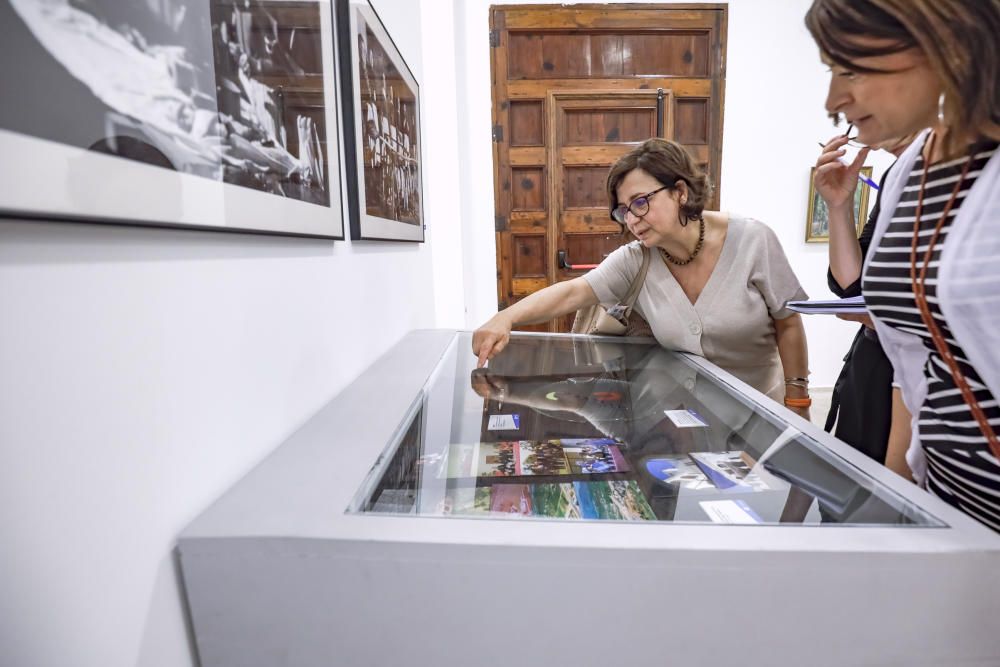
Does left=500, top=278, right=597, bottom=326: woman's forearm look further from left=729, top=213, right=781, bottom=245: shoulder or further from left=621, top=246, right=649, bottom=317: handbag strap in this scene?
left=729, top=213, right=781, bottom=245: shoulder

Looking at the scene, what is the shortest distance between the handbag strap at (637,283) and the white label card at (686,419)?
0.64 meters

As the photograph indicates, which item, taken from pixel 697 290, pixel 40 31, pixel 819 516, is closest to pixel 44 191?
pixel 40 31

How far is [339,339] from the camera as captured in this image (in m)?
1.18

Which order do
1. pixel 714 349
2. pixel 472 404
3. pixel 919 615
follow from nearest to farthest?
pixel 919 615
pixel 472 404
pixel 714 349

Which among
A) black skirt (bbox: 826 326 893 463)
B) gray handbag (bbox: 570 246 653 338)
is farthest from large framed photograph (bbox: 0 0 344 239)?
black skirt (bbox: 826 326 893 463)

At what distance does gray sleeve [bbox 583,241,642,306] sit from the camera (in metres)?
1.64

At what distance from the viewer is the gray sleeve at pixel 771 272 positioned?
1.46 meters

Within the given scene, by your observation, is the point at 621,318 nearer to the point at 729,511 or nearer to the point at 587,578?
the point at 729,511

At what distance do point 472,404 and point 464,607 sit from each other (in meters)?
0.60

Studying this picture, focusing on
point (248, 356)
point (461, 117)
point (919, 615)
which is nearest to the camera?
point (919, 615)

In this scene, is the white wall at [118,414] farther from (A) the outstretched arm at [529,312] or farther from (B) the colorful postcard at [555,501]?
(A) the outstretched arm at [529,312]

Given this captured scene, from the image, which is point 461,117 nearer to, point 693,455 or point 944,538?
point 693,455

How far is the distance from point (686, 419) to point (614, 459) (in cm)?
26

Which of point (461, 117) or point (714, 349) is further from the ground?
point (461, 117)
